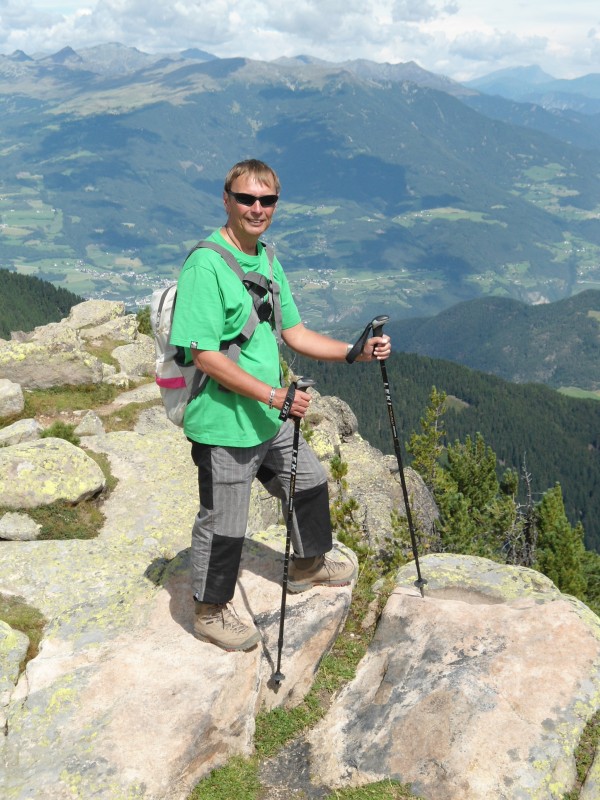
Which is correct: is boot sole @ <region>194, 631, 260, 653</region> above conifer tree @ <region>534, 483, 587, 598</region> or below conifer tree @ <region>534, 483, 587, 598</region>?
above

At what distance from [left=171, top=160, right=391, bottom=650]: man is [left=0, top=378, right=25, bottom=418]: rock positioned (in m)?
16.4

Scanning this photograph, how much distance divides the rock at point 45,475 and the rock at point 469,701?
8425 millimetres

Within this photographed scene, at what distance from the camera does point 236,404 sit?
25.9 feet

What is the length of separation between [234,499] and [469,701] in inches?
165

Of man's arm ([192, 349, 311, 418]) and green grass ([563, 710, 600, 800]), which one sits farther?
green grass ([563, 710, 600, 800])

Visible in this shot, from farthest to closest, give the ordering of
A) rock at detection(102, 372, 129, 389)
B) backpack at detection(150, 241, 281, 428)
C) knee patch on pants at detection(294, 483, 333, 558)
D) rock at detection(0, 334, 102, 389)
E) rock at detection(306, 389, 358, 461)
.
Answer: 1. rock at detection(306, 389, 358, 461)
2. rock at detection(102, 372, 129, 389)
3. rock at detection(0, 334, 102, 389)
4. knee patch on pants at detection(294, 483, 333, 558)
5. backpack at detection(150, 241, 281, 428)

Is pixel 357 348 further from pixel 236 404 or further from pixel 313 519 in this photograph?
pixel 313 519

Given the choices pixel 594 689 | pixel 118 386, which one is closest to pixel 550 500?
pixel 118 386

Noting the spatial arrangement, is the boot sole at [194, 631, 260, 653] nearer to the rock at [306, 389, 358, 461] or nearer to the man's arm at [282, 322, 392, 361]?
the man's arm at [282, 322, 392, 361]

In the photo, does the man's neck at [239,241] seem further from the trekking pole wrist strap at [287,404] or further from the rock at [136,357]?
the rock at [136,357]

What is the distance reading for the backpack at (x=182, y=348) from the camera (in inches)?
303

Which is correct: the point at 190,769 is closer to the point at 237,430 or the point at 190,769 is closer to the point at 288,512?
the point at 288,512

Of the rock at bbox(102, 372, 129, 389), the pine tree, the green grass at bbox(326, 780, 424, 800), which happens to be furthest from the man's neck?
the pine tree

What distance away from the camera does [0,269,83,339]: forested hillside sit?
5742 inches
